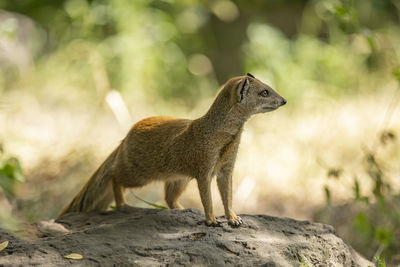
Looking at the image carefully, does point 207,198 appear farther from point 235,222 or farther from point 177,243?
point 177,243

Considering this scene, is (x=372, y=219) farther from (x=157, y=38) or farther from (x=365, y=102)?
(x=157, y=38)

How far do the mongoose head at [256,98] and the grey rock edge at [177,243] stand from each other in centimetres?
69

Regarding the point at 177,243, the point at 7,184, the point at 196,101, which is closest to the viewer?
the point at 177,243

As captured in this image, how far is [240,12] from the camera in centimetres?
969

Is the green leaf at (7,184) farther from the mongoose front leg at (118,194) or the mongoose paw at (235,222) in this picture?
the mongoose paw at (235,222)

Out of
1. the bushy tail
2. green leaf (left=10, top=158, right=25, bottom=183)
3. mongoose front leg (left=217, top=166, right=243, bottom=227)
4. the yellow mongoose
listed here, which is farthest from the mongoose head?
green leaf (left=10, top=158, right=25, bottom=183)

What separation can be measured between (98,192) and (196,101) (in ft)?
12.9

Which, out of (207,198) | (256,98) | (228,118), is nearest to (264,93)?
(256,98)

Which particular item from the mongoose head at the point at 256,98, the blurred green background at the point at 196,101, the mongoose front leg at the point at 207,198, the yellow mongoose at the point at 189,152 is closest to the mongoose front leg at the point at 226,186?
the yellow mongoose at the point at 189,152

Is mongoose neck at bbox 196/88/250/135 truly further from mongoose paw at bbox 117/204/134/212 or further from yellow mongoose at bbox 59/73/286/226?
mongoose paw at bbox 117/204/134/212

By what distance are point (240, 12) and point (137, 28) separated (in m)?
3.55

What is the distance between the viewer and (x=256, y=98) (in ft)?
9.68

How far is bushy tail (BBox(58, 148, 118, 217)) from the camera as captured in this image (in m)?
3.50

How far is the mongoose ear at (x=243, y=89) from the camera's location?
2.91 metres
